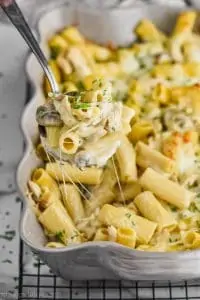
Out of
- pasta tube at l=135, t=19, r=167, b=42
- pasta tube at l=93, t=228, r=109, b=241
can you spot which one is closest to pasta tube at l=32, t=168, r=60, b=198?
pasta tube at l=93, t=228, r=109, b=241

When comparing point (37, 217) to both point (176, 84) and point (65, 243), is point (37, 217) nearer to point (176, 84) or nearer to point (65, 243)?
point (65, 243)

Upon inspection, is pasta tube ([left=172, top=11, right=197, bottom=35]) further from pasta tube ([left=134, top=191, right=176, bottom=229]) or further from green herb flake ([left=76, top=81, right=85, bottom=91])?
pasta tube ([left=134, top=191, right=176, bottom=229])

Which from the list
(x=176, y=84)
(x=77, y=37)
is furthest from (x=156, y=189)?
(x=77, y=37)

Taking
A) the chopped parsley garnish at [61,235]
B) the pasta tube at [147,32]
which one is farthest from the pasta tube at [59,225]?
the pasta tube at [147,32]

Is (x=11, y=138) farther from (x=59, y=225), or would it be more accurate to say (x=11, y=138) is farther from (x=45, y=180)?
(x=59, y=225)

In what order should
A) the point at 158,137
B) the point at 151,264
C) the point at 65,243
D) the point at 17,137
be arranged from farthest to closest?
the point at 17,137
the point at 158,137
the point at 65,243
the point at 151,264

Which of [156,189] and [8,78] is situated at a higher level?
[8,78]

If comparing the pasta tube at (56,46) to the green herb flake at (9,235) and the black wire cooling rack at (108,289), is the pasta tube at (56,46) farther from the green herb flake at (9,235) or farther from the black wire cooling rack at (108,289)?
the black wire cooling rack at (108,289)
